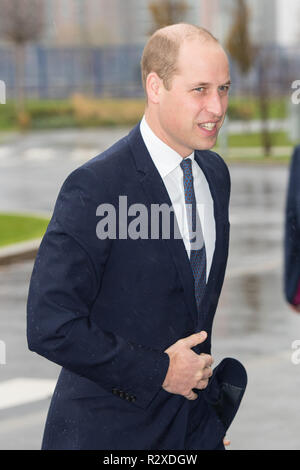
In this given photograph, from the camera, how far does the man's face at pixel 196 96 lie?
344cm

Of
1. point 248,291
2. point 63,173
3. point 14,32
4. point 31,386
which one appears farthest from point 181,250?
point 14,32

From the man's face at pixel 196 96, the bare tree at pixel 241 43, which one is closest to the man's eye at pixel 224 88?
the man's face at pixel 196 96

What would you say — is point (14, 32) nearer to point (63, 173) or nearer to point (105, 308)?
point (63, 173)

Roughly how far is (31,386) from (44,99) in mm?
77032

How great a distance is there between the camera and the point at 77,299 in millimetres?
3320

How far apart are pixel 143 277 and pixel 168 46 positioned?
2.18 ft

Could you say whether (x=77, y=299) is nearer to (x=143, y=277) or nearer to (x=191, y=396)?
(x=143, y=277)

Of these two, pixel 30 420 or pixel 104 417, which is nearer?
pixel 104 417

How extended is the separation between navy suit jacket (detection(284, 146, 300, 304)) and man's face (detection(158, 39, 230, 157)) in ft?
7.03

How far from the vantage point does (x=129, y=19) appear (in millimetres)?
143375

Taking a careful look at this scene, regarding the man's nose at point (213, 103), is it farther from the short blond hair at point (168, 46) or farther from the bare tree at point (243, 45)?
the bare tree at point (243, 45)

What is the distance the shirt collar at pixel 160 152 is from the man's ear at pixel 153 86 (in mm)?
131

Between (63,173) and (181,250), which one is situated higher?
(181,250)

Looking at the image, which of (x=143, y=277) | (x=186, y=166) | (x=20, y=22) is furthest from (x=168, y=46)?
(x=20, y=22)
